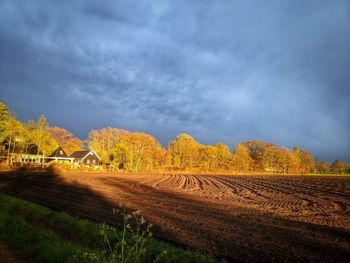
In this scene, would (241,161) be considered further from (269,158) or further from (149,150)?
(149,150)

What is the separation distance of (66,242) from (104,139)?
285 ft

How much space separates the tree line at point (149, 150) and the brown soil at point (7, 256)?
182 feet

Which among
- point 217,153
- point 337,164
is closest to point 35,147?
point 217,153

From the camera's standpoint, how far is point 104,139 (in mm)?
92312

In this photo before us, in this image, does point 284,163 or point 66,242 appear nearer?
point 66,242

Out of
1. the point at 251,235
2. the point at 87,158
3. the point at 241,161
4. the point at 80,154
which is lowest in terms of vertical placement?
the point at 251,235

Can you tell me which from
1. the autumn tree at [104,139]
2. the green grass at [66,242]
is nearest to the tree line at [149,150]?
the autumn tree at [104,139]

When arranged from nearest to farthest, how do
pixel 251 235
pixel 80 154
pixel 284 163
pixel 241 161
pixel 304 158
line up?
Result: pixel 251 235, pixel 80 154, pixel 241 161, pixel 284 163, pixel 304 158

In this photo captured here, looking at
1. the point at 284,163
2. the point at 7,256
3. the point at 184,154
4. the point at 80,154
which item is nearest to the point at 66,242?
the point at 7,256

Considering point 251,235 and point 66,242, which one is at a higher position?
point 66,242

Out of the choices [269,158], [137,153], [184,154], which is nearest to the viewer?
[137,153]

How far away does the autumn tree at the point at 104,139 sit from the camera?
89.7 meters

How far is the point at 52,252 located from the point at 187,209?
1020 cm

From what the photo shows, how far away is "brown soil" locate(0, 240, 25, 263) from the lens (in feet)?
21.6
